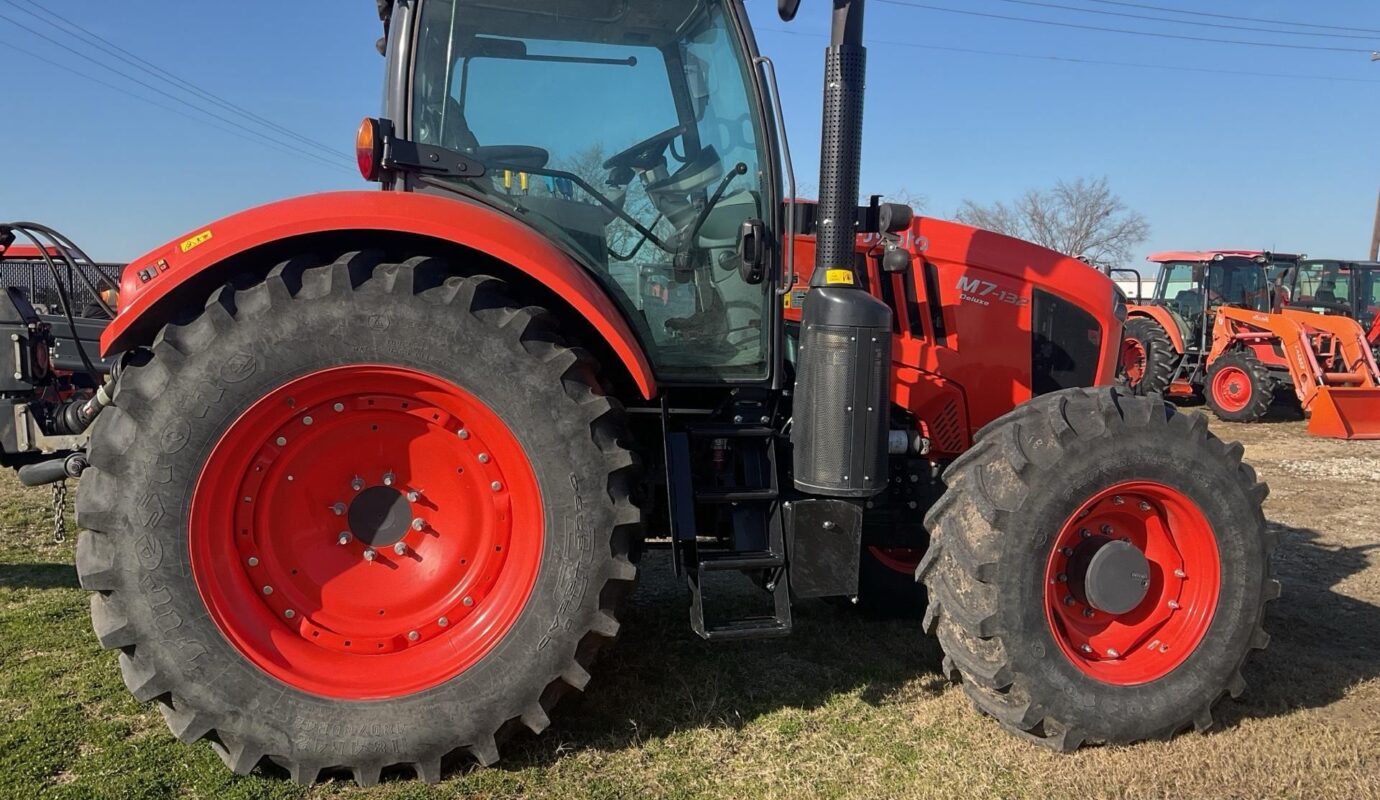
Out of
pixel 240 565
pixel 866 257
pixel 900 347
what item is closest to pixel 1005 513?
pixel 900 347

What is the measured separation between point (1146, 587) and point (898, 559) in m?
1.26

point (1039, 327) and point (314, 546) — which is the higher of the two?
point (1039, 327)

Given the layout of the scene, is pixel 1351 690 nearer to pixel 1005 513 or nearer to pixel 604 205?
pixel 1005 513

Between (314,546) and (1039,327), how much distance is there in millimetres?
2700

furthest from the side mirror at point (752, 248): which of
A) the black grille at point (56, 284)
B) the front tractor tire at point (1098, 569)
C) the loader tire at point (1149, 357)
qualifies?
the loader tire at point (1149, 357)

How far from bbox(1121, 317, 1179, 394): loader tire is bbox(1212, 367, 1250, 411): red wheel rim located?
24.7 inches

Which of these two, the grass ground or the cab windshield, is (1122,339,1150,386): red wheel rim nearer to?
the grass ground

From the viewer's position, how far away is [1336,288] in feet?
41.1

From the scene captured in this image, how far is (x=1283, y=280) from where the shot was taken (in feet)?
40.0

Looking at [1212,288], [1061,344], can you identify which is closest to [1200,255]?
[1212,288]

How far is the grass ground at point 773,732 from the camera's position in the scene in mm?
2430

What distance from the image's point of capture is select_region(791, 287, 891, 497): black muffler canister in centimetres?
Result: 267

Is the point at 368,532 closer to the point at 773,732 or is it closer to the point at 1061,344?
the point at 773,732

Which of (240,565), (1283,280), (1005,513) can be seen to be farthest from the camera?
(1283,280)
